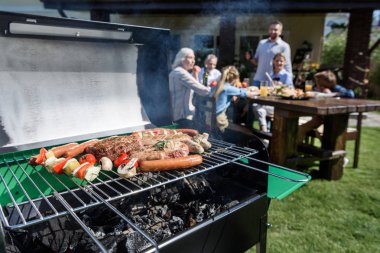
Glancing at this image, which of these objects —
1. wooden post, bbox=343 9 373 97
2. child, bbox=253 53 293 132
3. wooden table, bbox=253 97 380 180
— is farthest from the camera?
wooden post, bbox=343 9 373 97

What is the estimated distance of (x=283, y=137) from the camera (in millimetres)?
4105

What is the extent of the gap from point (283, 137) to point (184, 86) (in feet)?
5.95

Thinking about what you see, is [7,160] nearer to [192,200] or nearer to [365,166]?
[192,200]

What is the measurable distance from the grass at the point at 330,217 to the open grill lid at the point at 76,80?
188 centimetres

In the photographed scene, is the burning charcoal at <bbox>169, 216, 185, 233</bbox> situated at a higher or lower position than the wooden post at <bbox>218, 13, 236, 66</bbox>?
lower

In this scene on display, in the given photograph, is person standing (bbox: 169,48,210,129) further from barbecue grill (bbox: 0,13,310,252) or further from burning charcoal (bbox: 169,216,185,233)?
burning charcoal (bbox: 169,216,185,233)

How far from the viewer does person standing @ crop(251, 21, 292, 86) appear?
20.0 ft

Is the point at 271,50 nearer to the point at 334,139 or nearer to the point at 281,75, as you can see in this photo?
the point at 281,75

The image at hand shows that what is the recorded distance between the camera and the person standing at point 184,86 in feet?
14.8

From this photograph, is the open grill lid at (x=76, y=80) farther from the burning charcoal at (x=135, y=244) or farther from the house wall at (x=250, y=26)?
the house wall at (x=250, y=26)

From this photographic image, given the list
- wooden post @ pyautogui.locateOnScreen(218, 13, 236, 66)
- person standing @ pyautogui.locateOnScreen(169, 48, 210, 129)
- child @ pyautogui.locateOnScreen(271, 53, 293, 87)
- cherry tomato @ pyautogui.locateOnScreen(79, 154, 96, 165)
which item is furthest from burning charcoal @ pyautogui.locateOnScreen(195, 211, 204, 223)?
wooden post @ pyautogui.locateOnScreen(218, 13, 236, 66)

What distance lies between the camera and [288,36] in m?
14.0

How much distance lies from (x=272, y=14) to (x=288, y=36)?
149cm

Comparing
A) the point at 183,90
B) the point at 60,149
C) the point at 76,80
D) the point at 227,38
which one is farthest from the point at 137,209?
the point at 227,38
